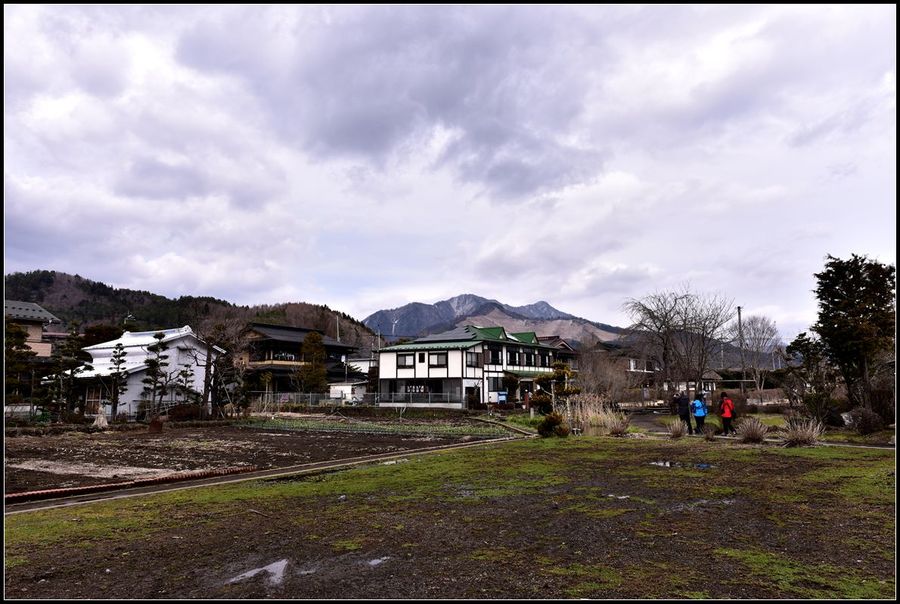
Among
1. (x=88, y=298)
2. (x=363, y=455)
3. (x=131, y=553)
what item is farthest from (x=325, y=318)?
(x=131, y=553)

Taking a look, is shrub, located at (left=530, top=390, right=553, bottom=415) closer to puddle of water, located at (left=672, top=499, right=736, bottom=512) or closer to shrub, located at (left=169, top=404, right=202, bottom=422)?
puddle of water, located at (left=672, top=499, right=736, bottom=512)

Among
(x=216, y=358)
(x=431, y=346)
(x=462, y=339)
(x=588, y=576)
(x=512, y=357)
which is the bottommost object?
(x=588, y=576)

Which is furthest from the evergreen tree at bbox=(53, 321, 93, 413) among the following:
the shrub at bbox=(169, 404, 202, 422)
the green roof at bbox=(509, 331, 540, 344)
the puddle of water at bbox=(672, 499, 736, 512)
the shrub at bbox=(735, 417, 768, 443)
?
the green roof at bbox=(509, 331, 540, 344)

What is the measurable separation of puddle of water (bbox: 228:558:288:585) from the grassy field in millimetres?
55

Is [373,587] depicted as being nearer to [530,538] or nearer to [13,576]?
[530,538]

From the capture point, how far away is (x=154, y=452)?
1614 cm

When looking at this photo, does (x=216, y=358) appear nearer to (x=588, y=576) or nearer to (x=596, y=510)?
(x=596, y=510)

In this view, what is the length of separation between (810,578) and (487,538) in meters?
2.80

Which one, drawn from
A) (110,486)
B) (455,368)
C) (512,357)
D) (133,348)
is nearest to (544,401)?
(110,486)

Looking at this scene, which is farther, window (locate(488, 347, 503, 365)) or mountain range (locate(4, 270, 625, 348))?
mountain range (locate(4, 270, 625, 348))

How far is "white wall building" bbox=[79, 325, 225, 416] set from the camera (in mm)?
34281

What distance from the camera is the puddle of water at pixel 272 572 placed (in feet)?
14.5

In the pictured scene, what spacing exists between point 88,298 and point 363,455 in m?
108

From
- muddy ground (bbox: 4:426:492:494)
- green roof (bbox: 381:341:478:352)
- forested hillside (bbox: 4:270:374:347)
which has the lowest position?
muddy ground (bbox: 4:426:492:494)
